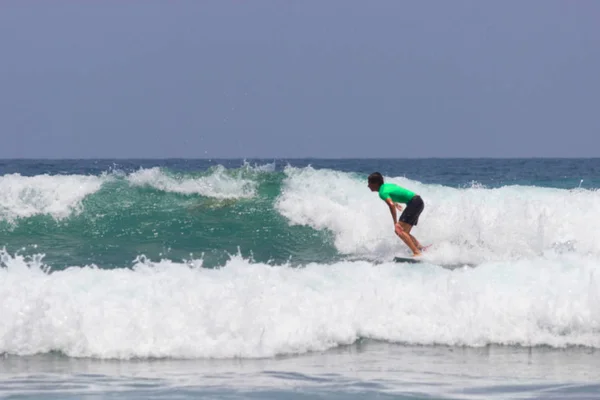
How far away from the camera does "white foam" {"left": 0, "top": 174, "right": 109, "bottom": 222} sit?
51.3ft

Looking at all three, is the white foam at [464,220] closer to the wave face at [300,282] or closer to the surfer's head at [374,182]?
the wave face at [300,282]

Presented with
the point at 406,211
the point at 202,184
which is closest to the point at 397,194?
the point at 406,211

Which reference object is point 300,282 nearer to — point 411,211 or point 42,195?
point 411,211

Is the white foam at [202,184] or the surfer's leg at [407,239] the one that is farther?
the white foam at [202,184]

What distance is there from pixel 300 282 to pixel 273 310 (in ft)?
2.77

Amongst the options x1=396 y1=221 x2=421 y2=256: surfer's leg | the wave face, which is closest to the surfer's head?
x1=396 y1=221 x2=421 y2=256: surfer's leg

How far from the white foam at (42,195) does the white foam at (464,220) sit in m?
3.83

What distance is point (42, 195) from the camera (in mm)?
16047

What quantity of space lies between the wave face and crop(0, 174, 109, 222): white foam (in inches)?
12.4

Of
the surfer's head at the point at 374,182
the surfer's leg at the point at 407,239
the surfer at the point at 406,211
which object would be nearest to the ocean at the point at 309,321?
the surfer's leg at the point at 407,239

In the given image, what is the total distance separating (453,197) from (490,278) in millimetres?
6709

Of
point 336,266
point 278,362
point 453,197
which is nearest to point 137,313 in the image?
point 278,362

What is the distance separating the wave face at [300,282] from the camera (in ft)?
26.8

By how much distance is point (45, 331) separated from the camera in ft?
A: 26.7
